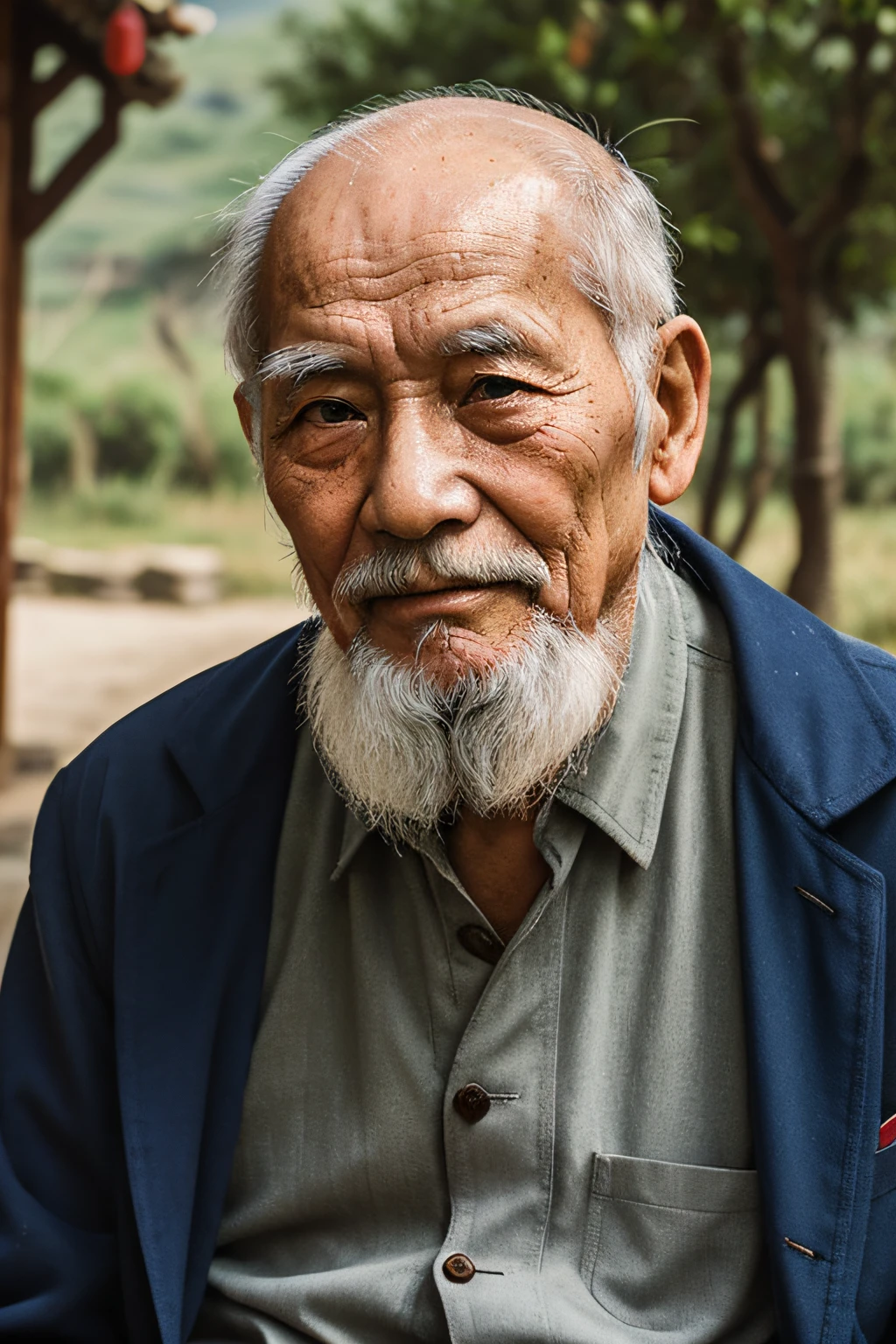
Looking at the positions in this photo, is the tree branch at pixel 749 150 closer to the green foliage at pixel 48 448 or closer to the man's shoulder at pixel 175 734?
the man's shoulder at pixel 175 734

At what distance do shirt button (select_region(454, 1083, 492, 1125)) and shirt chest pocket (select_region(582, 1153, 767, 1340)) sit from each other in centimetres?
14

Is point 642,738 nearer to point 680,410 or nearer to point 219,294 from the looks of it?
point 680,410

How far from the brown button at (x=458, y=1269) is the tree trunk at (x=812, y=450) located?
5.18 meters

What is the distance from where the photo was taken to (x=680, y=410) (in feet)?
6.07

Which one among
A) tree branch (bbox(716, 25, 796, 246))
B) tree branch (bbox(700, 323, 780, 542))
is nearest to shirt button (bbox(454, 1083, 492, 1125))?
tree branch (bbox(716, 25, 796, 246))

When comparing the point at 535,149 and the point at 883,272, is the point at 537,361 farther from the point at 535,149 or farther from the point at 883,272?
the point at 883,272

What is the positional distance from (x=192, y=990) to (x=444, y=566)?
24.8 inches

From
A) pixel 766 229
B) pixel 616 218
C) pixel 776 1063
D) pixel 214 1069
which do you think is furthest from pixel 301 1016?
pixel 766 229

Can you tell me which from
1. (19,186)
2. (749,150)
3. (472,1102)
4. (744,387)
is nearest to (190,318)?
(744,387)

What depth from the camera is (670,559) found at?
1982mm

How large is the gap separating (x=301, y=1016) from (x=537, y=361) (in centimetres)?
86

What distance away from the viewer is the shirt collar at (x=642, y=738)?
1.73 metres

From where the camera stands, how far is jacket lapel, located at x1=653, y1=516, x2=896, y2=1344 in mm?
1557

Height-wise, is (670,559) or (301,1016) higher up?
(670,559)
